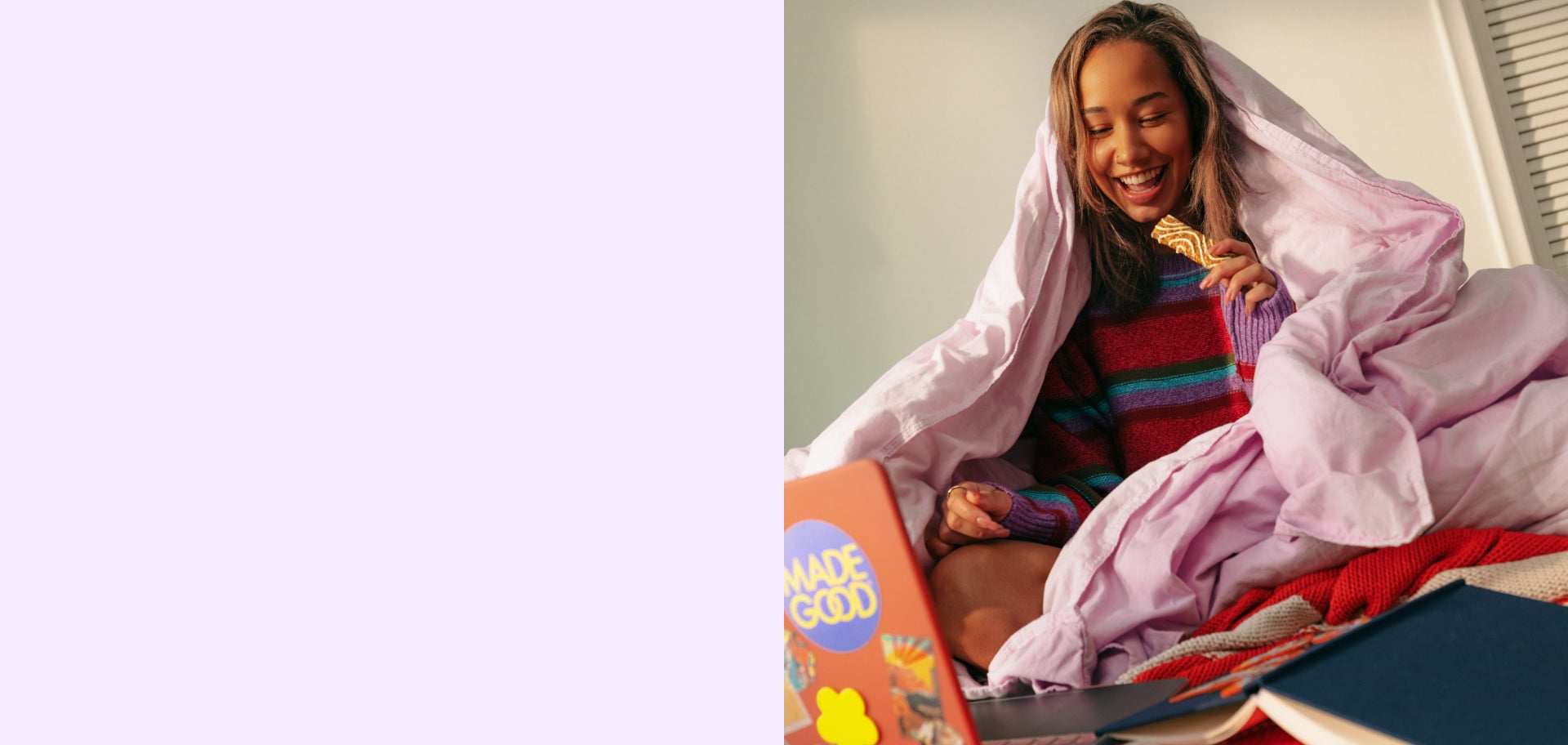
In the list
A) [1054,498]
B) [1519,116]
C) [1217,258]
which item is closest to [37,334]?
[1054,498]

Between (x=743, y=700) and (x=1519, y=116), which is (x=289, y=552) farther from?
(x=1519, y=116)

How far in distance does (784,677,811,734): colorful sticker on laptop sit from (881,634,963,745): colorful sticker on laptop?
0.06m

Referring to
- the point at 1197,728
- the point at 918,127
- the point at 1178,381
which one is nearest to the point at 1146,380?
the point at 1178,381

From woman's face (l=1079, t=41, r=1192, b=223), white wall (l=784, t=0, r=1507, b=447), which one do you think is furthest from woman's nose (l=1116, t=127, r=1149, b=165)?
white wall (l=784, t=0, r=1507, b=447)

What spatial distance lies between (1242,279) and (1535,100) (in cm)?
122

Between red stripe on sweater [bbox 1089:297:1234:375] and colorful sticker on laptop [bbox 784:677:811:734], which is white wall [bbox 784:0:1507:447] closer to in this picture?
red stripe on sweater [bbox 1089:297:1234:375]

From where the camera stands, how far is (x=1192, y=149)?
1141mm

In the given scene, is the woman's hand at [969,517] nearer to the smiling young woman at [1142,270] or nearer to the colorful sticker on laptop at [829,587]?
the smiling young woman at [1142,270]

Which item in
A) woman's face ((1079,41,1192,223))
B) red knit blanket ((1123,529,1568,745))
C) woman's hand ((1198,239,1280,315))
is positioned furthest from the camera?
woman's face ((1079,41,1192,223))

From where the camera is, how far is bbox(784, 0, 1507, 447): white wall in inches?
69.8

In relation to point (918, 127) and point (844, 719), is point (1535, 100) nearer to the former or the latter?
point (918, 127)

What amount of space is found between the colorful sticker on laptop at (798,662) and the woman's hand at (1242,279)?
667 mm

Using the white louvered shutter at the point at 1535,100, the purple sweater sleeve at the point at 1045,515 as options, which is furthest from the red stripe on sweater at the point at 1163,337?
the white louvered shutter at the point at 1535,100

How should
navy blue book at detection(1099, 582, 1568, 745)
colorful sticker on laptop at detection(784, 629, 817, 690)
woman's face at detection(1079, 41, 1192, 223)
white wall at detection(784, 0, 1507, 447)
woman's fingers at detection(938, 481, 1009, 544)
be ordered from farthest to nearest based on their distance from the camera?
white wall at detection(784, 0, 1507, 447), woman's face at detection(1079, 41, 1192, 223), woman's fingers at detection(938, 481, 1009, 544), colorful sticker on laptop at detection(784, 629, 817, 690), navy blue book at detection(1099, 582, 1568, 745)
